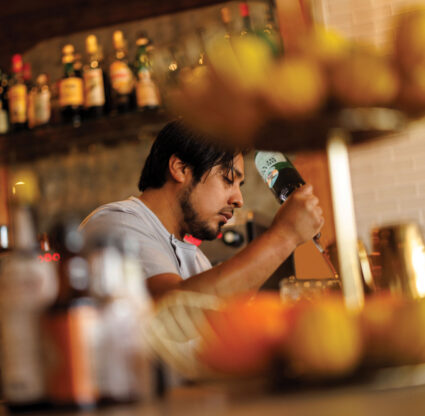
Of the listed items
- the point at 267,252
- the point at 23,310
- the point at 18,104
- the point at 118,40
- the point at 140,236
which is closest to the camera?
the point at 23,310

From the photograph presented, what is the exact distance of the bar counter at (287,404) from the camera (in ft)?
1.52

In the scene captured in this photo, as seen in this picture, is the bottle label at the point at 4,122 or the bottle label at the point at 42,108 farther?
the bottle label at the point at 4,122

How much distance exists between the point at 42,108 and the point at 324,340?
2.38m

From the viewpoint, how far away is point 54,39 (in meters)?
3.05

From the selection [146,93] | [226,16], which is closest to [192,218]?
[146,93]

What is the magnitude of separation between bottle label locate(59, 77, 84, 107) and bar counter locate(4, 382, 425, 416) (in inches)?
84.2

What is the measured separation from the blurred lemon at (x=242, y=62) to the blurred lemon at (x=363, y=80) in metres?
0.06

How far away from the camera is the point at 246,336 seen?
54 cm

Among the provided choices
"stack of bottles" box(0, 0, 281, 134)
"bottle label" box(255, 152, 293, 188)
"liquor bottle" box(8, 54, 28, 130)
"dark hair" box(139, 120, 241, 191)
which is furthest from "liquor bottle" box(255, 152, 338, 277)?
"liquor bottle" box(8, 54, 28, 130)

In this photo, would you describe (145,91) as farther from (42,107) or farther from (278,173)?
(278,173)

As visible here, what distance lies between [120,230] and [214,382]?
37.4 inches

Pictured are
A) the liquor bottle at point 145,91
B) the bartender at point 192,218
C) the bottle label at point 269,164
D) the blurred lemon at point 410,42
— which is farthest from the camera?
the liquor bottle at point 145,91

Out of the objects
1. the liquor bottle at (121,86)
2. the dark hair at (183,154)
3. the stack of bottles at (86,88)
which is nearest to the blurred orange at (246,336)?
the dark hair at (183,154)

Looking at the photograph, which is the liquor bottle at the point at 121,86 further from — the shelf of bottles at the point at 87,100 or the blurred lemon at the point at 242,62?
the blurred lemon at the point at 242,62
